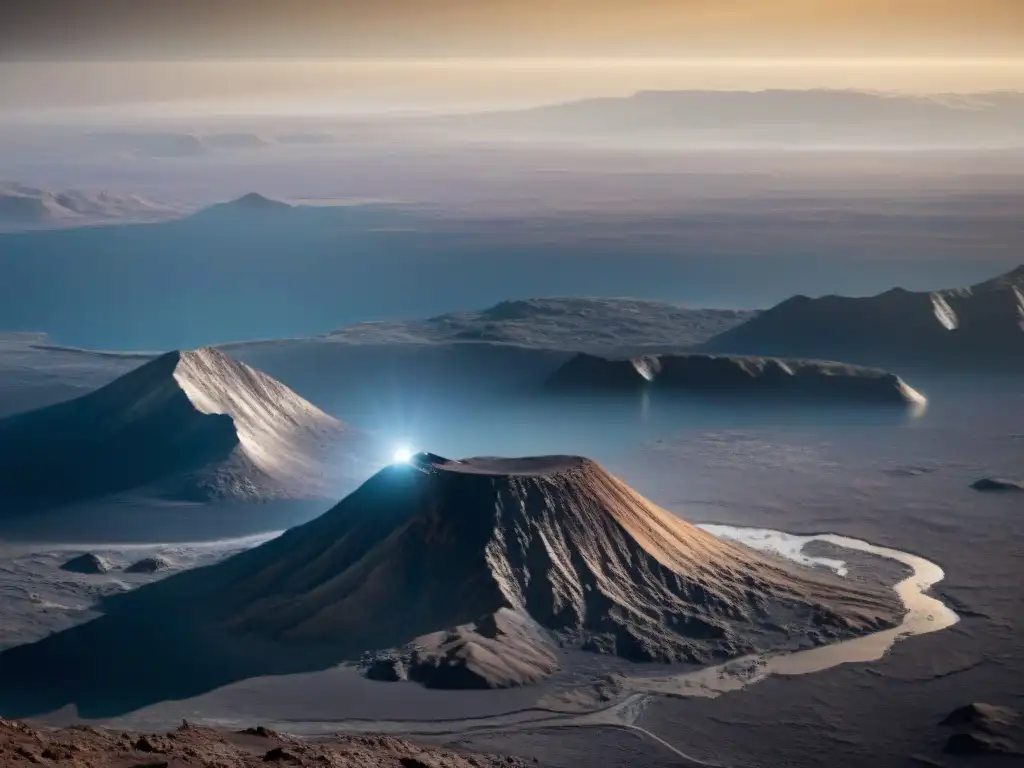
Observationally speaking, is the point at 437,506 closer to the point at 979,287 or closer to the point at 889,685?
the point at 889,685

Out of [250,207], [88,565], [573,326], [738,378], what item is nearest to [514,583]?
[88,565]

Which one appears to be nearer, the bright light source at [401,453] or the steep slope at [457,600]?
the steep slope at [457,600]

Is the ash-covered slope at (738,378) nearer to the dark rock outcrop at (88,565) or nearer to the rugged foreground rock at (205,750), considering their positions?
the dark rock outcrop at (88,565)

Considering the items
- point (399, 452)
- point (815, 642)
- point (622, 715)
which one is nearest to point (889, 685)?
point (815, 642)

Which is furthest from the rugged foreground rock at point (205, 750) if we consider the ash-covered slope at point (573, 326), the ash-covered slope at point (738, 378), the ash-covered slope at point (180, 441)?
the ash-covered slope at point (573, 326)

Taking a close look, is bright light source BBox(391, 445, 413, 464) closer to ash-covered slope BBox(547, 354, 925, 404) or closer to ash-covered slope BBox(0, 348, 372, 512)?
ash-covered slope BBox(0, 348, 372, 512)

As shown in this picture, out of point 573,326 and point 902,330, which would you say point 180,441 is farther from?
point 902,330
